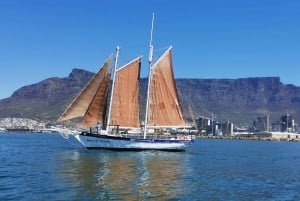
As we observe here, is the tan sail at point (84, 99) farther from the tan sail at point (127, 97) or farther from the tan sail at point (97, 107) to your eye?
the tan sail at point (127, 97)

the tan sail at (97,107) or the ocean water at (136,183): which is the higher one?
the tan sail at (97,107)

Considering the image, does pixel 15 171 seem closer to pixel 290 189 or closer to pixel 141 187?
pixel 141 187

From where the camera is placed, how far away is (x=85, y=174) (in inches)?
1766

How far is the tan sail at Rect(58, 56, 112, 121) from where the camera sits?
3076 inches

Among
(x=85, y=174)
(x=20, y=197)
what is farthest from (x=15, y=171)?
(x=20, y=197)

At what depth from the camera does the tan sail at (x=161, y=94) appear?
86.8 m

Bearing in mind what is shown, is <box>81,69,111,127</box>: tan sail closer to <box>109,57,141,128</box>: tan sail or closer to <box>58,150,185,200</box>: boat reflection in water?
<box>109,57,141,128</box>: tan sail

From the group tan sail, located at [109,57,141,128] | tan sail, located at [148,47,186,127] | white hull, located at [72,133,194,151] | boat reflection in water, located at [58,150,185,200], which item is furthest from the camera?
tan sail, located at [148,47,186,127]

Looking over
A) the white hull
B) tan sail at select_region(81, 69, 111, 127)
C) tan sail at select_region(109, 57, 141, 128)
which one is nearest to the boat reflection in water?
tan sail at select_region(81, 69, 111, 127)

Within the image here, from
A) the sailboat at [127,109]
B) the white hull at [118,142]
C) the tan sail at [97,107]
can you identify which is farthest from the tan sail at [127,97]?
the white hull at [118,142]

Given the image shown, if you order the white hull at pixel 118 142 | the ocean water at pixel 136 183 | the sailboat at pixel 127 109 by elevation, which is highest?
the sailboat at pixel 127 109

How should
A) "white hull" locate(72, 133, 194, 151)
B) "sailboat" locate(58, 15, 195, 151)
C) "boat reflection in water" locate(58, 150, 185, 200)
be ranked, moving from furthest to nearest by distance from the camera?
"white hull" locate(72, 133, 194, 151) < "sailboat" locate(58, 15, 195, 151) < "boat reflection in water" locate(58, 150, 185, 200)

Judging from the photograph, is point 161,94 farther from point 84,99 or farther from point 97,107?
point 84,99

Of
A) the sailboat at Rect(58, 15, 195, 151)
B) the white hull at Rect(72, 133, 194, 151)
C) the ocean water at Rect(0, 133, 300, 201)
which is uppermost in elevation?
the sailboat at Rect(58, 15, 195, 151)
